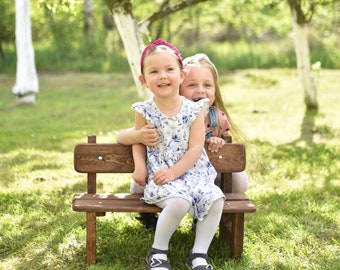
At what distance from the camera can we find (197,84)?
387cm

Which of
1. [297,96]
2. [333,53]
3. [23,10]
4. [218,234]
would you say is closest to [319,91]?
Answer: [297,96]

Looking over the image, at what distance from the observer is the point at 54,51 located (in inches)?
712

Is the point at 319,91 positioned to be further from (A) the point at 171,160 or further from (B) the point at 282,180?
(A) the point at 171,160

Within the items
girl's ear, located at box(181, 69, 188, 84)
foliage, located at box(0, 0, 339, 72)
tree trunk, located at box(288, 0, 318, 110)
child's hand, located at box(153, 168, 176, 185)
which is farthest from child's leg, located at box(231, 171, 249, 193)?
foliage, located at box(0, 0, 339, 72)

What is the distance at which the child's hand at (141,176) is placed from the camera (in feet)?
11.8

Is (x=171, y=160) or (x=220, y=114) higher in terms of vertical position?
(x=220, y=114)

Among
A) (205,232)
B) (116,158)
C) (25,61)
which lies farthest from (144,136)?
(25,61)

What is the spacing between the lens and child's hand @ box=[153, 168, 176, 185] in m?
3.43

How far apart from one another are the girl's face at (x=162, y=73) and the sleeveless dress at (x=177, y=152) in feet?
0.50

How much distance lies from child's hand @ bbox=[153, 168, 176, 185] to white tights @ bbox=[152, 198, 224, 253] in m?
0.12

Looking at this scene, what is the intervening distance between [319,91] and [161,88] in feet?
31.4

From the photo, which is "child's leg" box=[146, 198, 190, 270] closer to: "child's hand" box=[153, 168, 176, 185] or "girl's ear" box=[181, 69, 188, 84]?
"child's hand" box=[153, 168, 176, 185]

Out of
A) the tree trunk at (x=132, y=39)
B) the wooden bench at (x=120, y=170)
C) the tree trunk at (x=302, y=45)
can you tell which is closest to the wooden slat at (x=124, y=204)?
the wooden bench at (x=120, y=170)

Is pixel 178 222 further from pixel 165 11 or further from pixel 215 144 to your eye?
pixel 165 11
